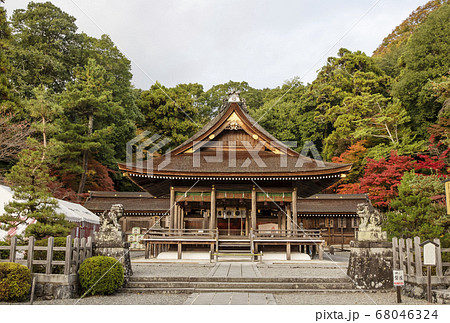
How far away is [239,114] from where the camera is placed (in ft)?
65.9

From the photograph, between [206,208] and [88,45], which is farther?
[88,45]

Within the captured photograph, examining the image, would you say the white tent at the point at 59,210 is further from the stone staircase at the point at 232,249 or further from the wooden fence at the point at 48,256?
the stone staircase at the point at 232,249

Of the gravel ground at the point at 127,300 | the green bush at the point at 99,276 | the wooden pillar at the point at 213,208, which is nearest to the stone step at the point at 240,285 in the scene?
the gravel ground at the point at 127,300

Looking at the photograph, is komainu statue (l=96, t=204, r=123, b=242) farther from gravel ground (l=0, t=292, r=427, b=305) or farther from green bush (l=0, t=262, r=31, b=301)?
green bush (l=0, t=262, r=31, b=301)

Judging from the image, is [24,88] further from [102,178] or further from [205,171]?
[205,171]

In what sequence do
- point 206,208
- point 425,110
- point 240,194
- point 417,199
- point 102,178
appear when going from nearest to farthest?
point 417,199, point 240,194, point 206,208, point 425,110, point 102,178

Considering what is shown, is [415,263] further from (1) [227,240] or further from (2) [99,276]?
(1) [227,240]

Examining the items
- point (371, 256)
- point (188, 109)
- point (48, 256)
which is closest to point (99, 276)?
point (48, 256)

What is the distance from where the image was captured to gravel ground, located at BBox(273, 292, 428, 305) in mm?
8961

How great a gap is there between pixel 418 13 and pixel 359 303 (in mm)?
58223

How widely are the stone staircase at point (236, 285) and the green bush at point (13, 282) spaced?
2789 millimetres

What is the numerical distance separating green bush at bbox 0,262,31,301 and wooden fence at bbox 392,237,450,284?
10.4m

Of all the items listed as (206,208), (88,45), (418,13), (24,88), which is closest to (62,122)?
(24,88)

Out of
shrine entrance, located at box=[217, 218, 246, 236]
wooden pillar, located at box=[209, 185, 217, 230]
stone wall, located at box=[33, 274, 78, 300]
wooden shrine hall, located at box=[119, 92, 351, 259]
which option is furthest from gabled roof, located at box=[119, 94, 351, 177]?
stone wall, located at box=[33, 274, 78, 300]
